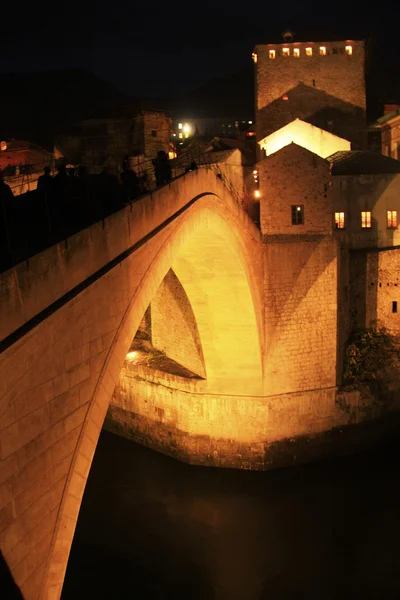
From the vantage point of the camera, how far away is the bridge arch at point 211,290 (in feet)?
23.9

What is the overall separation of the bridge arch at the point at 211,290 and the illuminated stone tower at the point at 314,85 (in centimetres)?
1659

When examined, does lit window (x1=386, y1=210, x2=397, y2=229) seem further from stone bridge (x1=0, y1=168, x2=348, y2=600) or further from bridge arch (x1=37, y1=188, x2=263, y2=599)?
bridge arch (x1=37, y1=188, x2=263, y2=599)

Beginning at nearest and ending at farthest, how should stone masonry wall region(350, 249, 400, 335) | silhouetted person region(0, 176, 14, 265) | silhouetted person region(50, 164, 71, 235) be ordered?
silhouetted person region(0, 176, 14, 265), silhouetted person region(50, 164, 71, 235), stone masonry wall region(350, 249, 400, 335)

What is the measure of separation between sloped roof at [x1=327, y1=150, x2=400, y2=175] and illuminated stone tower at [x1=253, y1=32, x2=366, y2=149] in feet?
28.2

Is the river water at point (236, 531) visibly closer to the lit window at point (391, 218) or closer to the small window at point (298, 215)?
the small window at point (298, 215)

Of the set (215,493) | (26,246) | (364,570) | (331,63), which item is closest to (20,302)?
(26,246)

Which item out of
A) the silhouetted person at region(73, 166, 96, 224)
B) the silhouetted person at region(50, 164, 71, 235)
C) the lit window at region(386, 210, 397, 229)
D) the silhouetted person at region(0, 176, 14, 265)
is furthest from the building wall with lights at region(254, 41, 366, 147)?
the silhouetted person at region(0, 176, 14, 265)

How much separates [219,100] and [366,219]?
47.4m

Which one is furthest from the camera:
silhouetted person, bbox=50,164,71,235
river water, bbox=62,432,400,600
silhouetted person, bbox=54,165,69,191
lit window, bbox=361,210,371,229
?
lit window, bbox=361,210,371,229

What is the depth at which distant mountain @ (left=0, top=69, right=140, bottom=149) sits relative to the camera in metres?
64.4

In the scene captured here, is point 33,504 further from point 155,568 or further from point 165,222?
point 155,568

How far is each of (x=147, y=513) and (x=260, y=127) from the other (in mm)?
20981

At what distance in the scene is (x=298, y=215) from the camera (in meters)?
15.8

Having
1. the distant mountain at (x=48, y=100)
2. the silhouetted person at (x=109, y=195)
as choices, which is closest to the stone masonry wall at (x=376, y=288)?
the silhouetted person at (x=109, y=195)
